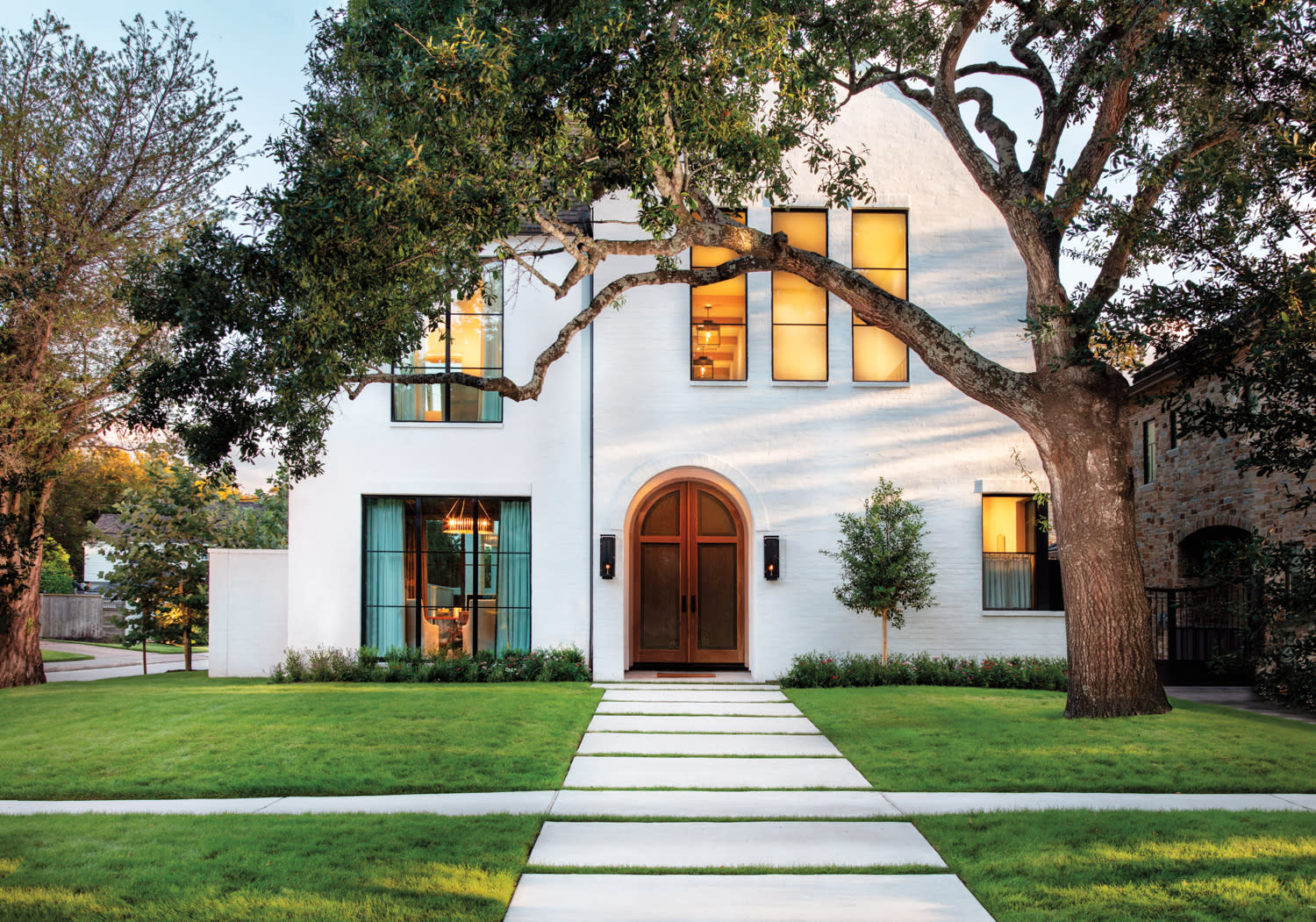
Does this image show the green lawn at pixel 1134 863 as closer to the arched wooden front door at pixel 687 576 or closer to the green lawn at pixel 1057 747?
the green lawn at pixel 1057 747

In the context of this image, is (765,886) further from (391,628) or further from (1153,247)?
(391,628)

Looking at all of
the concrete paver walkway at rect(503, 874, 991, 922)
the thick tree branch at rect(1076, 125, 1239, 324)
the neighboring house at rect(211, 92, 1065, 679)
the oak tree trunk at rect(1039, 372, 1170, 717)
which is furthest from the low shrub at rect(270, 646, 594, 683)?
the concrete paver walkway at rect(503, 874, 991, 922)

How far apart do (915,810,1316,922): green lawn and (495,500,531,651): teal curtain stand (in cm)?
885

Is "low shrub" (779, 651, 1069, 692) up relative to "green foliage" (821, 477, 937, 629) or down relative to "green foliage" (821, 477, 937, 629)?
down

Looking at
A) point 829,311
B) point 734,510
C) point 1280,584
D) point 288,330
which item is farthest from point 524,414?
point 1280,584

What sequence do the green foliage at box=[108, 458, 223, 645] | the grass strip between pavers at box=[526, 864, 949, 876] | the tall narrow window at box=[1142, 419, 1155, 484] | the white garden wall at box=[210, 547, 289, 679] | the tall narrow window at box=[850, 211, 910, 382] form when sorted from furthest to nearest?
the tall narrow window at box=[1142, 419, 1155, 484] → the green foliage at box=[108, 458, 223, 645] → the white garden wall at box=[210, 547, 289, 679] → the tall narrow window at box=[850, 211, 910, 382] → the grass strip between pavers at box=[526, 864, 949, 876]

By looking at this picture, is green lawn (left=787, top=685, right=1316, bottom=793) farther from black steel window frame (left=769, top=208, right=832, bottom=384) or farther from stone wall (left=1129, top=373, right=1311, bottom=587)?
black steel window frame (left=769, top=208, right=832, bottom=384)

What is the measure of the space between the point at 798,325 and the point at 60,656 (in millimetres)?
22549

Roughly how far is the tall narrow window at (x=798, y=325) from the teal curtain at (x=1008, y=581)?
3.82 m

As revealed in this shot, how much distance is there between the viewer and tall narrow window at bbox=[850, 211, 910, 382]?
1450 centimetres

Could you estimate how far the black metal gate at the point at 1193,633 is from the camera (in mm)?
14930

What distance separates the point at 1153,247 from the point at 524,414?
29.3 ft

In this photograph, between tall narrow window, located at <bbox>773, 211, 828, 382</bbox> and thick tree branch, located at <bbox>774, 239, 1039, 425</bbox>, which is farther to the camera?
tall narrow window, located at <bbox>773, 211, 828, 382</bbox>

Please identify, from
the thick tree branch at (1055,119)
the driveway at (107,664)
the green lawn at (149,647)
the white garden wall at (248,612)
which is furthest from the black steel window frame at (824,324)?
the green lawn at (149,647)
